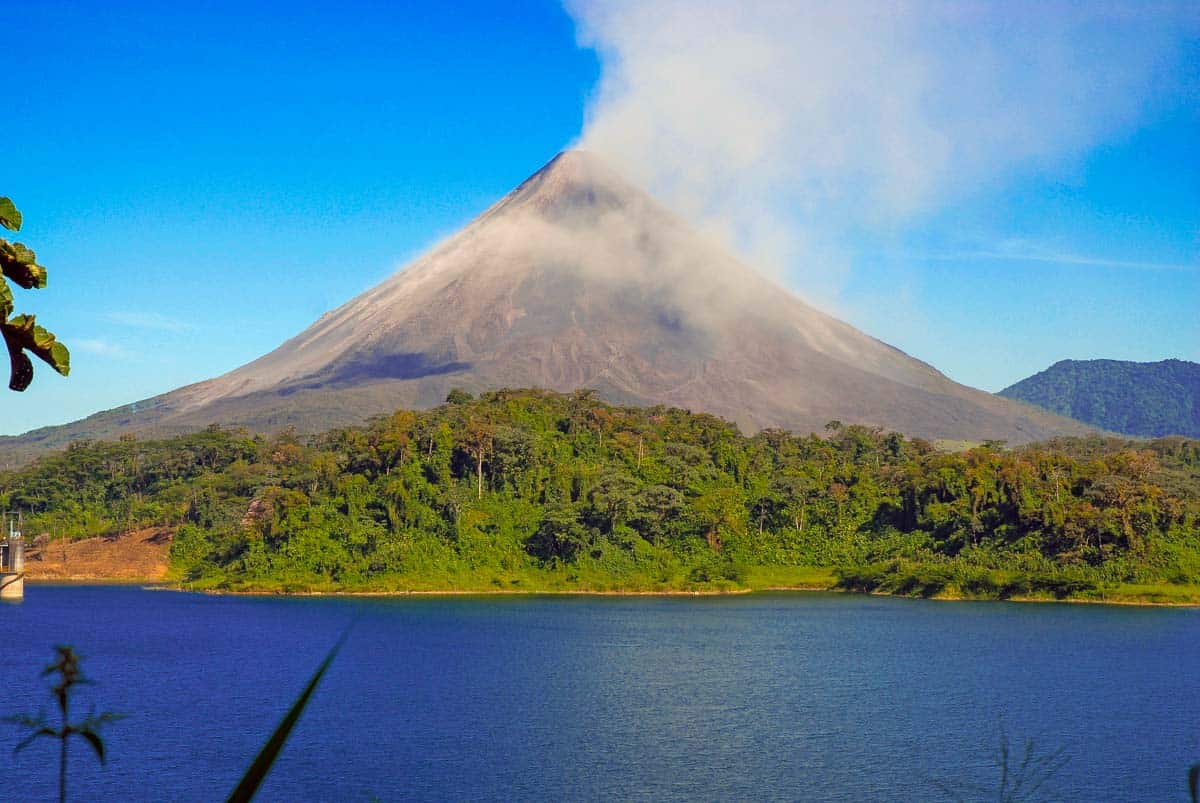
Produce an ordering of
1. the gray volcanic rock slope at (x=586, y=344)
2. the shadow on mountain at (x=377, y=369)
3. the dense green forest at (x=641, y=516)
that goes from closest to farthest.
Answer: the dense green forest at (x=641, y=516)
the gray volcanic rock slope at (x=586, y=344)
the shadow on mountain at (x=377, y=369)

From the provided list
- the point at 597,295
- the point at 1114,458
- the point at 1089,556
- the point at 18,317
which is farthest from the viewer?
the point at 597,295

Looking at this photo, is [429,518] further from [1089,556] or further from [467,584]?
[1089,556]

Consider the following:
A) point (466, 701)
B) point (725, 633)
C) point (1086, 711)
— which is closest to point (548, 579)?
point (725, 633)

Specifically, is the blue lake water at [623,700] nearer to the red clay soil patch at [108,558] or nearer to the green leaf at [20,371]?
the green leaf at [20,371]

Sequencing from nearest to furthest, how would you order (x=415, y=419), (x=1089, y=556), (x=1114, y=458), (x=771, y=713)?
(x=771, y=713) → (x=1089, y=556) → (x=1114, y=458) → (x=415, y=419)

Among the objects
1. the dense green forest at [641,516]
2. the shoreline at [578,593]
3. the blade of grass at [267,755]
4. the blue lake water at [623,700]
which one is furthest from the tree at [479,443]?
the blade of grass at [267,755]

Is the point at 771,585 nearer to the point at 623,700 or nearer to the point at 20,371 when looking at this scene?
the point at 623,700

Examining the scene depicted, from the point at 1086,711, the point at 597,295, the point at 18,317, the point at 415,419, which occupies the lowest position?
the point at 1086,711
